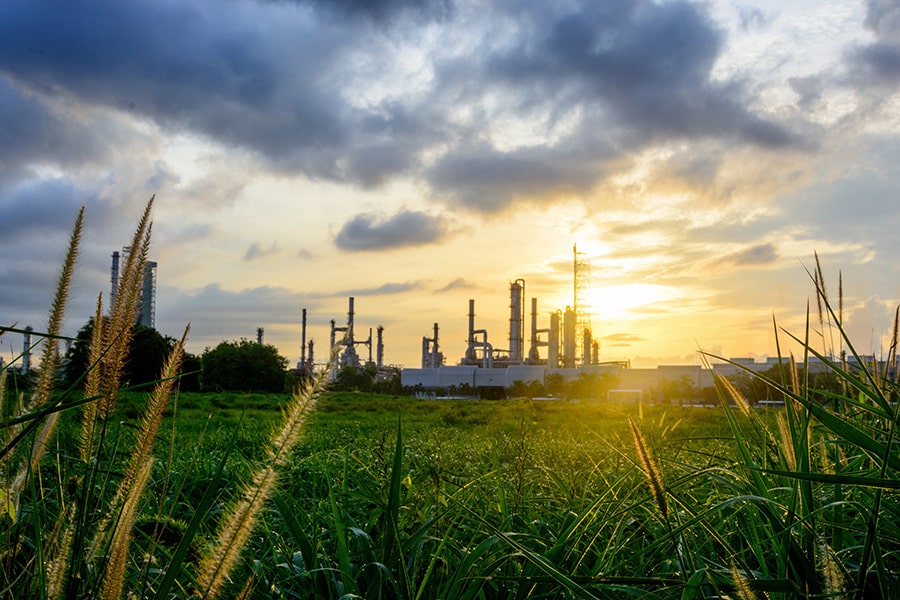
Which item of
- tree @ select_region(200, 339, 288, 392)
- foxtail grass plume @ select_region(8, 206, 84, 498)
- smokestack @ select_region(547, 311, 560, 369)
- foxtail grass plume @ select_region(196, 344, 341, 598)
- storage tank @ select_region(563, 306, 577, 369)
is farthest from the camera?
→ smokestack @ select_region(547, 311, 560, 369)

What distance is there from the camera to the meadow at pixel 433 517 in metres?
1.28

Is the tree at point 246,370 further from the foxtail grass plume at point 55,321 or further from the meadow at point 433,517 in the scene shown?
the foxtail grass plume at point 55,321

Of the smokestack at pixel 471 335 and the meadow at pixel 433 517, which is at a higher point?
the smokestack at pixel 471 335

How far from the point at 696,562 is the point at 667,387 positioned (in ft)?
151

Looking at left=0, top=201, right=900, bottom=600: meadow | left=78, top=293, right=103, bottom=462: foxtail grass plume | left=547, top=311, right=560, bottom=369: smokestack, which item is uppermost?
left=547, top=311, right=560, bottom=369: smokestack

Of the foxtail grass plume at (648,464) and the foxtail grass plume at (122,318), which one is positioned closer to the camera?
the foxtail grass plume at (648,464)

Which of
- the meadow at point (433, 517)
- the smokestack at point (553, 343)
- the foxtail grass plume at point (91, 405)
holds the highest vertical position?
the smokestack at point (553, 343)

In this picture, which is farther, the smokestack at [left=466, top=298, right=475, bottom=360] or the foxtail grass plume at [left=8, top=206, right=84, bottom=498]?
the smokestack at [left=466, top=298, right=475, bottom=360]

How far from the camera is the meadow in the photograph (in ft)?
4.20

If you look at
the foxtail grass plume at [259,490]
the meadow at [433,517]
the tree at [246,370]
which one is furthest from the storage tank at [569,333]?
the foxtail grass plume at [259,490]

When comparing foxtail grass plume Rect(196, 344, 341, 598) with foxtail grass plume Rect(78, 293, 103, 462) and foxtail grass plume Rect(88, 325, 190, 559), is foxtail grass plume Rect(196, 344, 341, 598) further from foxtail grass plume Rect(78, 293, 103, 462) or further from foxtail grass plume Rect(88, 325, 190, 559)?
foxtail grass plume Rect(78, 293, 103, 462)

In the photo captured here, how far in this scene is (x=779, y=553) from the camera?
6.50 ft

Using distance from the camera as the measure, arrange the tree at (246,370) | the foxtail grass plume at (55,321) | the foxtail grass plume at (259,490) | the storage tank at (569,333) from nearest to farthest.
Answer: the foxtail grass plume at (259,490) → the foxtail grass plume at (55,321) → the tree at (246,370) → the storage tank at (569,333)

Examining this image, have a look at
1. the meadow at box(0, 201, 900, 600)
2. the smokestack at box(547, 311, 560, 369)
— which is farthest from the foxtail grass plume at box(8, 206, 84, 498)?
the smokestack at box(547, 311, 560, 369)
